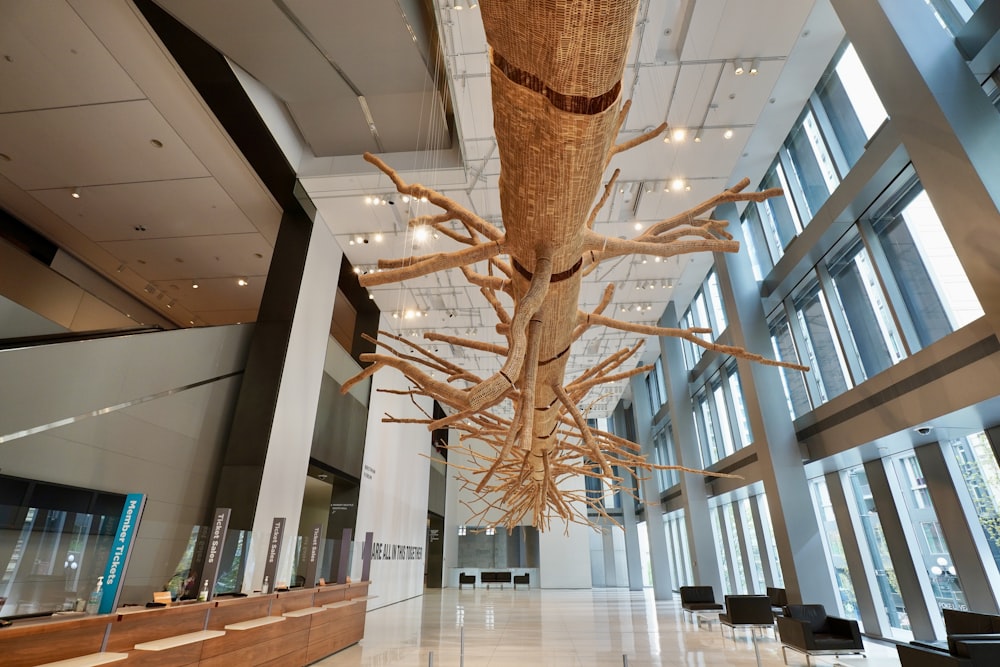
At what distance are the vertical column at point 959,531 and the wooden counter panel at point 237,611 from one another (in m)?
7.46

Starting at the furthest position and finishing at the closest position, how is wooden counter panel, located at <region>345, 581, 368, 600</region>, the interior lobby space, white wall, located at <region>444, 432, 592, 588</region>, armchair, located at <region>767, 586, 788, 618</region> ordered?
white wall, located at <region>444, 432, 592, 588</region>, armchair, located at <region>767, 586, 788, 618</region>, wooden counter panel, located at <region>345, 581, 368, 600</region>, the interior lobby space

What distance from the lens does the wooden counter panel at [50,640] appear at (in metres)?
2.43

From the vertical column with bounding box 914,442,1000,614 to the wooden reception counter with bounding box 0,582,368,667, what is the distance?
721cm

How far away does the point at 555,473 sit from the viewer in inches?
127

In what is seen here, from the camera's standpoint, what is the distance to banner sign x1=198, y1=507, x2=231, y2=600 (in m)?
4.13

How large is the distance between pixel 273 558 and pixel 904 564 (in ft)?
25.8

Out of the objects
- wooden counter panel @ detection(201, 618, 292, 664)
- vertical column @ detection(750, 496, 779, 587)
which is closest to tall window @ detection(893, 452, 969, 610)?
vertical column @ detection(750, 496, 779, 587)

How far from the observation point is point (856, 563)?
23.8ft

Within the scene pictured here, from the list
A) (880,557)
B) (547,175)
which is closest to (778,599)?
(880,557)

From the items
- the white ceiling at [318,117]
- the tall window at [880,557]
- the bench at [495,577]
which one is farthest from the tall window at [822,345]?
the bench at [495,577]

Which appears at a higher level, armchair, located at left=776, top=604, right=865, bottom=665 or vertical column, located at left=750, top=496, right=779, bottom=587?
vertical column, located at left=750, top=496, right=779, bottom=587

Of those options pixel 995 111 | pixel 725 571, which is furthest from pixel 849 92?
pixel 725 571

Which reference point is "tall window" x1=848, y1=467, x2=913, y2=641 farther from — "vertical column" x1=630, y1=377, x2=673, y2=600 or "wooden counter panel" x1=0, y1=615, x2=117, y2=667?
"wooden counter panel" x1=0, y1=615, x2=117, y2=667

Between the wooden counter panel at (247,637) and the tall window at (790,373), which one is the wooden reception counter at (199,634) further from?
the tall window at (790,373)
